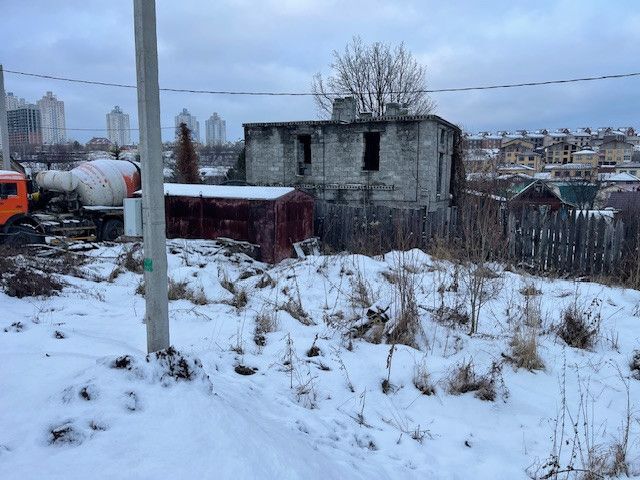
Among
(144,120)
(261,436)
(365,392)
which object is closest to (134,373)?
(261,436)

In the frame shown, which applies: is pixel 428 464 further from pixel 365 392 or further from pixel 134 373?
pixel 134 373

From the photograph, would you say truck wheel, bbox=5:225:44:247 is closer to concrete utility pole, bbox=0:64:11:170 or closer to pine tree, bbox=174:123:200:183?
concrete utility pole, bbox=0:64:11:170

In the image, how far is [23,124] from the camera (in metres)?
50.9

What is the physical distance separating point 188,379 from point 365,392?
167 cm

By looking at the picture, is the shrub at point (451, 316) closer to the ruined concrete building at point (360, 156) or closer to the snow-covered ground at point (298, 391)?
the snow-covered ground at point (298, 391)

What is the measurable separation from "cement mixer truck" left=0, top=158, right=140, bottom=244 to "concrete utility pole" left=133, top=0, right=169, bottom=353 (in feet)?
40.0

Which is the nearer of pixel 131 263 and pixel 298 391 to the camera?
pixel 298 391

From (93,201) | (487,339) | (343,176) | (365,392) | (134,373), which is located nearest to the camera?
(134,373)

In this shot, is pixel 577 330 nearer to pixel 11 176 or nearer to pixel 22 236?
pixel 22 236

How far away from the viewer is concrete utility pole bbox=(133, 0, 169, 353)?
2.93 m

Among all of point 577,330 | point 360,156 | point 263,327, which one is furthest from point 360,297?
point 360,156

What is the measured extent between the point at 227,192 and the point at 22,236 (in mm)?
5910

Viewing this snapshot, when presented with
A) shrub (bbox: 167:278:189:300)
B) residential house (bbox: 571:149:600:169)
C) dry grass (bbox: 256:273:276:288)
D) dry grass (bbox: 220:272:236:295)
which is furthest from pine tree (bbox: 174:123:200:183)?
residential house (bbox: 571:149:600:169)

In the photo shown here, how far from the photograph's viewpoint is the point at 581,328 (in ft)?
17.3
